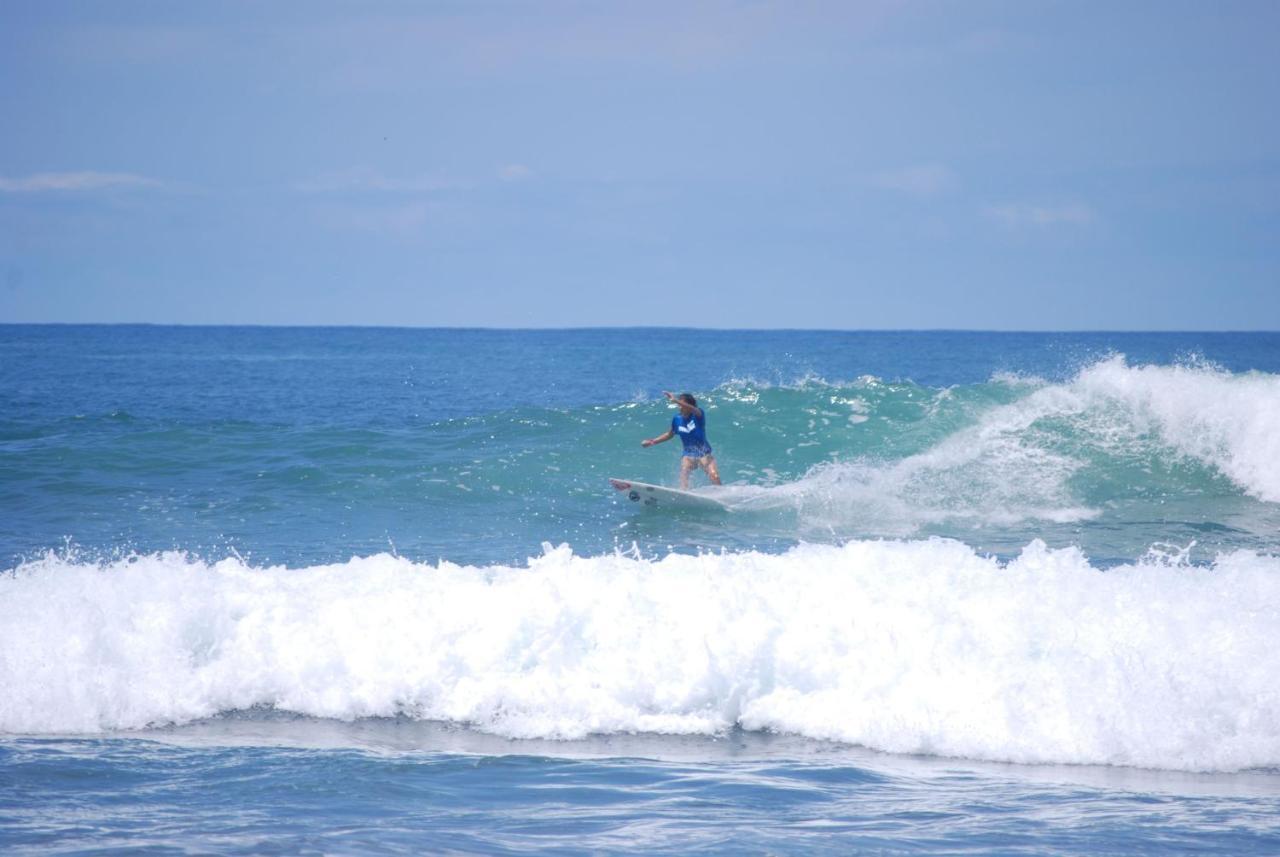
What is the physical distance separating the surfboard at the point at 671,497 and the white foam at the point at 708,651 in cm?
621

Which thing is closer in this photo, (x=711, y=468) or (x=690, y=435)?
(x=690, y=435)

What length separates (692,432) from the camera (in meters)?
16.9

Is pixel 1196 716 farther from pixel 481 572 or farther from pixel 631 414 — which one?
pixel 631 414

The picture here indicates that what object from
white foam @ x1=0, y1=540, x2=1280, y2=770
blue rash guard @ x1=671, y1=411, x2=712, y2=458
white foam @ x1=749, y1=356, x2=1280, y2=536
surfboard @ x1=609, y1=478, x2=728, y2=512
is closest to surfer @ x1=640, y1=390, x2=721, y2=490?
blue rash guard @ x1=671, y1=411, x2=712, y2=458

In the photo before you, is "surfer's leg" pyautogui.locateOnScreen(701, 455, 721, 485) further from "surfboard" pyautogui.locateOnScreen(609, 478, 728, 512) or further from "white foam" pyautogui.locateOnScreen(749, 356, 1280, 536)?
"surfboard" pyautogui.locateOnScreen(609, 478, 728, 512)

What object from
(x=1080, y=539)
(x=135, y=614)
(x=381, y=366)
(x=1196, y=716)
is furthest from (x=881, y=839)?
(x=381, y=366)

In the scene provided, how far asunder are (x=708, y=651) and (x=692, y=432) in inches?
339

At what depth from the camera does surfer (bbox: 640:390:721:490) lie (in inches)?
660

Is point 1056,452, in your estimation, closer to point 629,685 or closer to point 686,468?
point 686,468

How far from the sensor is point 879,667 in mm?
8273

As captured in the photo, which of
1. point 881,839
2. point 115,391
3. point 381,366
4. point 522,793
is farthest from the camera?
point 381,366

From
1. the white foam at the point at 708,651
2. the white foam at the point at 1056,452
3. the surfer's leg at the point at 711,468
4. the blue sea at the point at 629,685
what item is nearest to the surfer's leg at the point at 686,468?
the surfer's leg at the point at 711,468

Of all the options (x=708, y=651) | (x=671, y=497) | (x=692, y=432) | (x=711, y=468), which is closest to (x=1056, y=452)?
(x=711, y=468)

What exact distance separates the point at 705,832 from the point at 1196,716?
3691 mm
